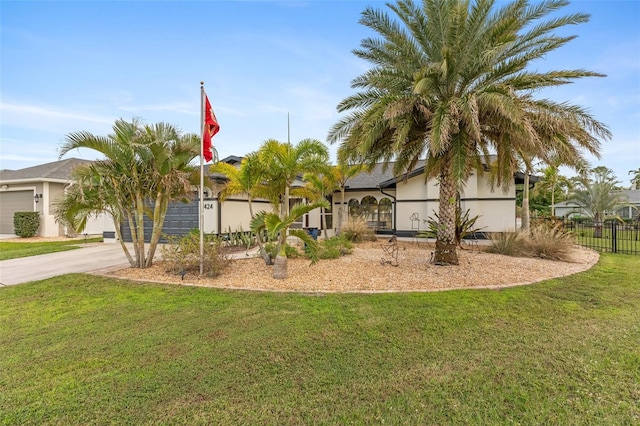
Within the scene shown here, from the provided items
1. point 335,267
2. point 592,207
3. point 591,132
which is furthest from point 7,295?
point 592,207

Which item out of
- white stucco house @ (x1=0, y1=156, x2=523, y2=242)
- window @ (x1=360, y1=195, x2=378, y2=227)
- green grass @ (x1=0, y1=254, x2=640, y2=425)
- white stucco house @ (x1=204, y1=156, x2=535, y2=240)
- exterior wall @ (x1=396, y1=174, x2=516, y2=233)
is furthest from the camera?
window @ (x1=360, y1=195, x2=378, y2=227)

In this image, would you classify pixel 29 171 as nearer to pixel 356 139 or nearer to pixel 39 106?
pixel 39 106

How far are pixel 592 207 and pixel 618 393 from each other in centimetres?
2552

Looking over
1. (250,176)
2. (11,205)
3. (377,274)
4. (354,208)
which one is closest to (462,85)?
(377,274)

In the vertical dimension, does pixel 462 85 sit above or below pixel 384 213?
above

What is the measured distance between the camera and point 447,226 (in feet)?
29.9

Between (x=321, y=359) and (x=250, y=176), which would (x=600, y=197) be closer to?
(x=250, y=176)

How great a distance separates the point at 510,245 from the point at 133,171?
41.7 ft

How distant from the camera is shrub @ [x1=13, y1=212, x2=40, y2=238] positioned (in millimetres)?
18812

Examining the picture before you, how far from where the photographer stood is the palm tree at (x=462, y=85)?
7652mm

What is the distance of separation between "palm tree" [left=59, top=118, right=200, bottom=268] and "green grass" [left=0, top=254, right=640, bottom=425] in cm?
294

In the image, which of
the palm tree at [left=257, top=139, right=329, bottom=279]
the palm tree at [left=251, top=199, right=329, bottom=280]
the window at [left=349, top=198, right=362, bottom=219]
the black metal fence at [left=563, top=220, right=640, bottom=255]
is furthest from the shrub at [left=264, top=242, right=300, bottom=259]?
the black metal fence at [left=563, top=220, right=640, bottom=255]

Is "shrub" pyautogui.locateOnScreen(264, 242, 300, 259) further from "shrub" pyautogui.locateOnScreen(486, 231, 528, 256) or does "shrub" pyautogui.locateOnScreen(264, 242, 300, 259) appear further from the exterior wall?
the exterior wall

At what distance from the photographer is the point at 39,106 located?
13.9 metres
